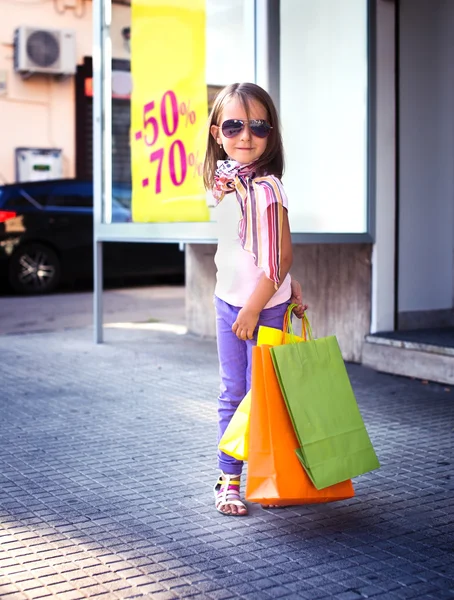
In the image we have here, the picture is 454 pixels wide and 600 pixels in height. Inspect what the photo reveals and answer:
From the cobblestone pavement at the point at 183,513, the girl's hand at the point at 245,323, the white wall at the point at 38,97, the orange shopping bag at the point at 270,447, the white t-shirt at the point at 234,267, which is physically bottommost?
the cobblestone pavement at the point at 183,513

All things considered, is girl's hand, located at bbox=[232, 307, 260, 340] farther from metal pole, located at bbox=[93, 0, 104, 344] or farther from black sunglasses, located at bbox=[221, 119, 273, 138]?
metal pole, located at bbox=[93, 0, 104, 344]

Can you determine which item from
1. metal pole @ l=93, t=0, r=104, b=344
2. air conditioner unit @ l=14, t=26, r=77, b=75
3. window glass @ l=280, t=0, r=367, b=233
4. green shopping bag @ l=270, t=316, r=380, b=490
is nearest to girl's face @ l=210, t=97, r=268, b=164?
green shopping bag @ l=270, t=316, r=380, b=490

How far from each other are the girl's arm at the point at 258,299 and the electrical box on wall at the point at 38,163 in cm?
1368

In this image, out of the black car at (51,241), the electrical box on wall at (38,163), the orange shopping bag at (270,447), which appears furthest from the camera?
the electrical box on wall at (38,163)

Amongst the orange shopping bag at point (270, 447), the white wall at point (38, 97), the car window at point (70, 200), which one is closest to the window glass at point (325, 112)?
the orange shopping bag at point (270, 447)

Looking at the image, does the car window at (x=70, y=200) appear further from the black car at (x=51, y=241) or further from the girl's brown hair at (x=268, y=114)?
the girl's brown hair at (x=268, y=114)

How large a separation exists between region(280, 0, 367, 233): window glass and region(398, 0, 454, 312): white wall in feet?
1.00

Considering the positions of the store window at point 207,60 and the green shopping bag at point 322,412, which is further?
the store window at point 207,60

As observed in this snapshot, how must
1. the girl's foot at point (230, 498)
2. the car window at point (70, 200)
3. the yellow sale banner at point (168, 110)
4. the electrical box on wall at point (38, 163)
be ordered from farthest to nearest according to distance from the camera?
the electrical box on wall at point (38, 163)
the car window at point (70, 200)
the yellow sale banner at point (168, 110)
the girl's foot at point (230, 498)

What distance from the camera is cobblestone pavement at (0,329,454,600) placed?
252cm

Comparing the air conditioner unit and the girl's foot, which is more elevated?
the air conditioner unit

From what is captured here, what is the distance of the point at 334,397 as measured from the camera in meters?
2.90

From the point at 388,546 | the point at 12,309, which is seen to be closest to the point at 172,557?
the point at 388,546

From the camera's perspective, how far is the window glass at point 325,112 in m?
5.87
